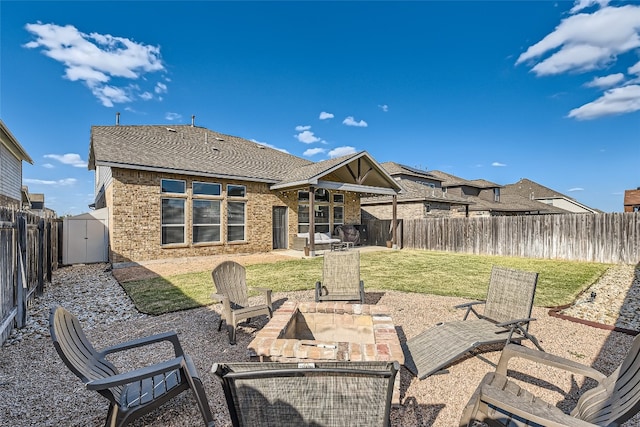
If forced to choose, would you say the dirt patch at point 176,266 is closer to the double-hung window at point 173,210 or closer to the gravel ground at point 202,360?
the double-hung window at point 173,210

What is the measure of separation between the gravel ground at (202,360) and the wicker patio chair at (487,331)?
0.20 metres

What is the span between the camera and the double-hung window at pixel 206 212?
41.6 feet

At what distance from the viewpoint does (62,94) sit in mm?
17156

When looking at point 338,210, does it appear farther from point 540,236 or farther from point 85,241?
point 85,241

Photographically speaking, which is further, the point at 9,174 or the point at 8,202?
the point at 9,174

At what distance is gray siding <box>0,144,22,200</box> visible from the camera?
44.0 feet

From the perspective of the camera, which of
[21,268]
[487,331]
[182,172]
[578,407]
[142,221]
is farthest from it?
[182,172]

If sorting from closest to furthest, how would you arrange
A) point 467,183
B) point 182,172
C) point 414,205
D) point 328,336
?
point 328,336 < point 182,172 < point 414,205 < point 467,183

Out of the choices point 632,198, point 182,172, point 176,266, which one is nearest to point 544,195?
point 632,198

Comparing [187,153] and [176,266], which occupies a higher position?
[187,153]

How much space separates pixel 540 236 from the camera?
14.4 metres

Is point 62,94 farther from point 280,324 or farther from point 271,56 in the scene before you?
point 280,324

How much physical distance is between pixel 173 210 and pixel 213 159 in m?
3.38

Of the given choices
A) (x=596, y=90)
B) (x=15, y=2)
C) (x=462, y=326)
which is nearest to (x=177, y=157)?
(x=15, y=2)
